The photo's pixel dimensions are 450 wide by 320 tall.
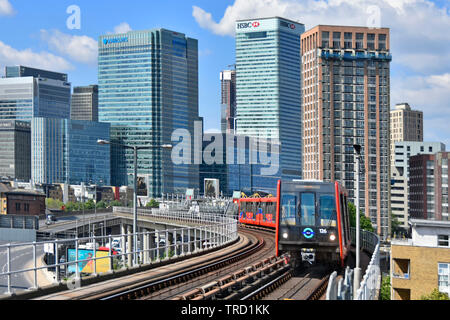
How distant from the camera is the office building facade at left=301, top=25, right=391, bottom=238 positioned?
155375mm

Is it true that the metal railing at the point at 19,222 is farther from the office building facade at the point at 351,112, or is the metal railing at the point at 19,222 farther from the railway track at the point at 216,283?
the office building facade at the point at 351,112

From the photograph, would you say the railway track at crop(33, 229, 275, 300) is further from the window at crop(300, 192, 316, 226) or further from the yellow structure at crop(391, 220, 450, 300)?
the yellow structure at crop(391, 220, 450, 300)

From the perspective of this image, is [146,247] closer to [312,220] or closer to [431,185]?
[312,220]

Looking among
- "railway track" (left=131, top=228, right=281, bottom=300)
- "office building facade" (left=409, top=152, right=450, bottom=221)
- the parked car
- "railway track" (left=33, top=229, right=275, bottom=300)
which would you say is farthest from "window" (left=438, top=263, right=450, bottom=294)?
"office building facade" (left=409, top=152, right=450, bottom=221)

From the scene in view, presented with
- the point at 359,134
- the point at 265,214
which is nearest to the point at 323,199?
the point at 265,214

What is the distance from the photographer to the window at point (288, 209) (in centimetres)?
2630

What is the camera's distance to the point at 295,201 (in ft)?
86.3

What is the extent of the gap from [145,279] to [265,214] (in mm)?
34732

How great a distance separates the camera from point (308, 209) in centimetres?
2612

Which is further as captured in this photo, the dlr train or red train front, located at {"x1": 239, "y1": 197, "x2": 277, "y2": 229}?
red train front, located at {"x1": 239, "y1": 197, "x2": 277, "y2": 229}

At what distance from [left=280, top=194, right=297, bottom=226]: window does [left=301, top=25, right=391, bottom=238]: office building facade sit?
129 metres

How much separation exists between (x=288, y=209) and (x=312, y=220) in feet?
3.62

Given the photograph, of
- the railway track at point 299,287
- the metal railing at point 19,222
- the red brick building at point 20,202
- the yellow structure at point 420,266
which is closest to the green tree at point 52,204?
the red brick building at point 20,202
